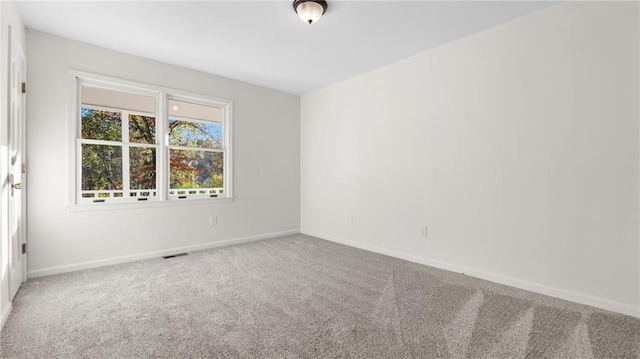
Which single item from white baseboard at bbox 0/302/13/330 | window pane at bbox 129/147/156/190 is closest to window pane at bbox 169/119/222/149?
window pane at bbox 129/147/156/190

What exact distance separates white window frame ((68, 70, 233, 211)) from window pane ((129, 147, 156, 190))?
6 centimetres

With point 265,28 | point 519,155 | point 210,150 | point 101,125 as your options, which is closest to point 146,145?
point 101,125

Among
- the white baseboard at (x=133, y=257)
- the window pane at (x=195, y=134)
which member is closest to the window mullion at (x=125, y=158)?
the window pane at (x=195, y=134)

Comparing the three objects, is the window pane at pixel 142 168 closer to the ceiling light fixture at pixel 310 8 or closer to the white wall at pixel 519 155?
the ceiling light fixture at pixel 310 8

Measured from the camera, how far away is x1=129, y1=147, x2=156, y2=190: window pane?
350cm

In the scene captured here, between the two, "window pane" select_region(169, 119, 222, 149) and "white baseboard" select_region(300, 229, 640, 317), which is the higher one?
"window pane" select_region(169, 119, 222, 149)

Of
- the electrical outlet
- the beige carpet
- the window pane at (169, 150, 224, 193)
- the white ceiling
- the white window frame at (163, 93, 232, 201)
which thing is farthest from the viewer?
the window pane at (169, 150, 224, 193)

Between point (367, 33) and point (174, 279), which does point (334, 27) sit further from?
point (174, 279)

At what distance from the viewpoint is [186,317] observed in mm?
2057

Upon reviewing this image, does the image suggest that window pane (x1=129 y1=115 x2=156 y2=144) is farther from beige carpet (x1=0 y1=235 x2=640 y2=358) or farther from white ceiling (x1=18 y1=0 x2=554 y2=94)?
beige carpet (x1=0 y1=235 x2=640 y2=358)

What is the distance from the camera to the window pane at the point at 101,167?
3.21 meters

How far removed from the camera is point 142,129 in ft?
11.7

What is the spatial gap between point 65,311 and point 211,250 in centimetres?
181

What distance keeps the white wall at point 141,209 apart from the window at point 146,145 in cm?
14
